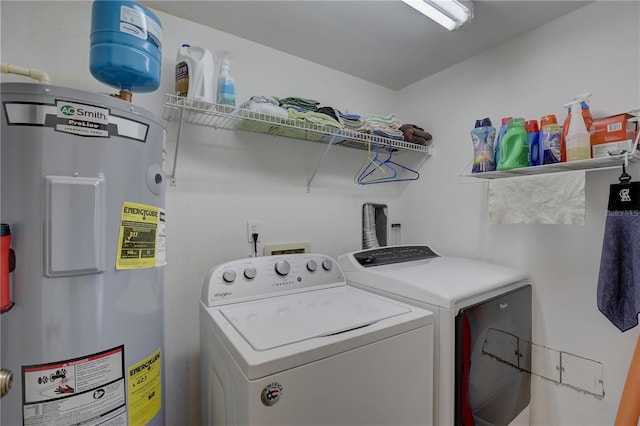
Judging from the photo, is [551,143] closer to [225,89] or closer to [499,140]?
[499,140]

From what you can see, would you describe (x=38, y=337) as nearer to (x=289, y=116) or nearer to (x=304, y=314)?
(x=304, y=314)

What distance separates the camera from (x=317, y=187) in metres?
1.99

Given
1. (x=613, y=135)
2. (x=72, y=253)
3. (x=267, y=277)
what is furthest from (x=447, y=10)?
(x=72, y=253)

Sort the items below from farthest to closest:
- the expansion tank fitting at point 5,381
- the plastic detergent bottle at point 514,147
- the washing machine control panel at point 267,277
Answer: the plastic detergent bottle at point 514,147
the washing machine control panel at point 267,277
the expansion tank fitting at point 5,381

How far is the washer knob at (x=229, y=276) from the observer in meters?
1.27

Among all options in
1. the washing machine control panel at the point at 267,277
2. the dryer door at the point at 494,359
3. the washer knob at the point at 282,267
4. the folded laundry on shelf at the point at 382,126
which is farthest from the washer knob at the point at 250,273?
the folded laundry on shelf at the point at 382,126

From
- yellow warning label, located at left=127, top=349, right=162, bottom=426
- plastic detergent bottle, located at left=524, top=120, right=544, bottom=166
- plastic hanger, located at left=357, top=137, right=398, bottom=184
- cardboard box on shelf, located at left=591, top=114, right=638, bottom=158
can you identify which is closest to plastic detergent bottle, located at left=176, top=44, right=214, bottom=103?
yellow warning label, located at left=127, top=349, right=162, bottom=426

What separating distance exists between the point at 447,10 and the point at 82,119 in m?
1.56

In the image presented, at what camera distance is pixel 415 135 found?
2025mm

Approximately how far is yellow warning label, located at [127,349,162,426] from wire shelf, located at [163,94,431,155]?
1011 millimetres

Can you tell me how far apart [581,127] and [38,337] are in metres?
2.11

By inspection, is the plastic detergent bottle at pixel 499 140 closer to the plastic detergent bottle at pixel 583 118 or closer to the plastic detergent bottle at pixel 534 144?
the plastic detergent bottle at pixel 534 144

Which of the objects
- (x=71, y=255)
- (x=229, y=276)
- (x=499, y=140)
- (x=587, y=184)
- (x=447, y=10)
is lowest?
(x=229, y=276)

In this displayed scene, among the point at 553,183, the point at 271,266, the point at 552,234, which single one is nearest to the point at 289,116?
the point at 271,266
